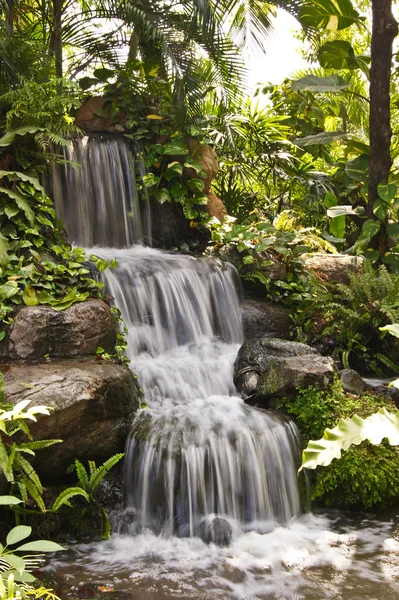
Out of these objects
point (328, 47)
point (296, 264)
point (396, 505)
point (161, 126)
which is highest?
point (328, 47)

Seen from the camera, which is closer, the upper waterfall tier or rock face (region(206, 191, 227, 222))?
the upper waterfall tier

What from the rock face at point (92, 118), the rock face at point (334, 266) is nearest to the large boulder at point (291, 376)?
the rock face at point (334, 266)

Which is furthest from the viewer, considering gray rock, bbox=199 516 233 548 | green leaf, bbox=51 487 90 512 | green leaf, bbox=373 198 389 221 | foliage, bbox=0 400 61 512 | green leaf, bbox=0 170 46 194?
green leaf, bbox=373 198 389 221

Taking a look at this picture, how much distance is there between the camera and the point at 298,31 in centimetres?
1712

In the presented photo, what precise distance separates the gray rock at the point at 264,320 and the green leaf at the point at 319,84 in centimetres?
319

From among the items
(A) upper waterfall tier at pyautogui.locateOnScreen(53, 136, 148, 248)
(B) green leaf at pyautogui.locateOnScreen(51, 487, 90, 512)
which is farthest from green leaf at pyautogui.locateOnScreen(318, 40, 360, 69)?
(B) green leaf at pyautogui.locateOnScreen(51, 487, 90, 512)

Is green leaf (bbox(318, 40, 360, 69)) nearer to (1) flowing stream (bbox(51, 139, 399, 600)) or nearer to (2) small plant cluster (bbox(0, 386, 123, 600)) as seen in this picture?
(1) flowing stream (bbox(51, 139, 399, 600))

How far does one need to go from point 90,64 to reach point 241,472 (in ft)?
24.5

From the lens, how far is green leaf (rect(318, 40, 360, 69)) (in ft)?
27.9

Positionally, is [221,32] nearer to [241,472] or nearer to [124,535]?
[241,472]

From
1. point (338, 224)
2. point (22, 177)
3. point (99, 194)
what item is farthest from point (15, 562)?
point (338, 224)

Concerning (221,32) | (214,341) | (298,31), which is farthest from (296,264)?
(298,31)

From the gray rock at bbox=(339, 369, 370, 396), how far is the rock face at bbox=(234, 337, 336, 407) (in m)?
0.25

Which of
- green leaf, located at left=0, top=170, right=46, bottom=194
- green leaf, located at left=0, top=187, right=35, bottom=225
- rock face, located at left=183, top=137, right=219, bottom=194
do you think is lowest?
green leaf, located at left=0, top=187, right=35, bottom=225
